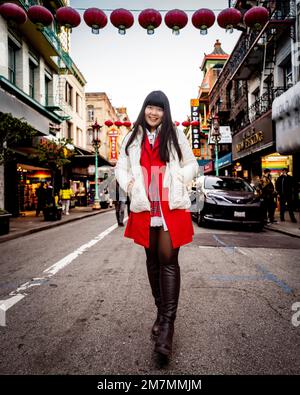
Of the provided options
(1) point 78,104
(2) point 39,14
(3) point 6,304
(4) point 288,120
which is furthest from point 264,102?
(1) point 78,104

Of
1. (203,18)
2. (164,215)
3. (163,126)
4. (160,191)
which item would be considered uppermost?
(203,18)

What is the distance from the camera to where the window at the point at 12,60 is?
49.5 feet

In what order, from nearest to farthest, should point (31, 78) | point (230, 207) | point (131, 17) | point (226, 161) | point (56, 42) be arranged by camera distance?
point (131, 17) < point (230, 207) < point (31, 78) < point (56, 42) < point (226, 161)

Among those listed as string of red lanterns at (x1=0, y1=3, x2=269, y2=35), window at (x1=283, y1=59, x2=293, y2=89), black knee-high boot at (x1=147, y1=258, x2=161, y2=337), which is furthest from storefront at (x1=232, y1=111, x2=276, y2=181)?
black knee-high boot at (x1=147, y1=258, x2=161, y2=337)

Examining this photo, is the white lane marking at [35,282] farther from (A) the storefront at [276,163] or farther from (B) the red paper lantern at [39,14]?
(A) the storefront at [276,163]

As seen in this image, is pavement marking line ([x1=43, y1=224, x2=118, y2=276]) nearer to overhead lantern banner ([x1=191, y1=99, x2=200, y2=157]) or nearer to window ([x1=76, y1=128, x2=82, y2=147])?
window ([x1=76, y1=128, x2=82, y2=147])

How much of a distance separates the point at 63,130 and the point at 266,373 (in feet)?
81.5

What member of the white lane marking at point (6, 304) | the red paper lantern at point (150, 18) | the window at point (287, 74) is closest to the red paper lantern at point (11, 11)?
the red paper lantern at point (150, 18)

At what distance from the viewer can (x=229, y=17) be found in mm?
6242

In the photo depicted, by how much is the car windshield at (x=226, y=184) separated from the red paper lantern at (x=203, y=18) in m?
4.69

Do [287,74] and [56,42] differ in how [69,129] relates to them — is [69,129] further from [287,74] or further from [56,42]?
[287,74]

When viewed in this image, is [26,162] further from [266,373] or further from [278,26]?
[266,373]

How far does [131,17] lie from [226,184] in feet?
18.7

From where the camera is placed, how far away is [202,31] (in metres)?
6.70
